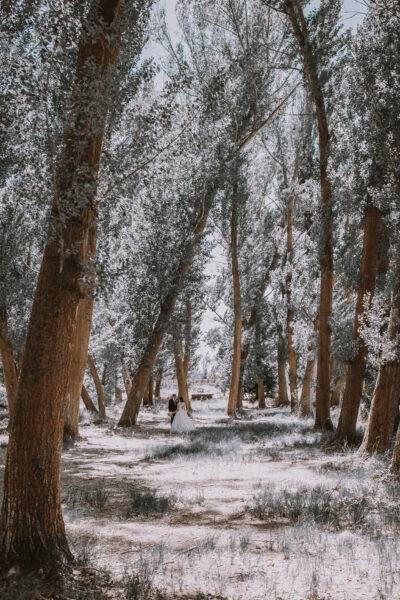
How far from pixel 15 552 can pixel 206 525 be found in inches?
103

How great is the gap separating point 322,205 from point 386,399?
627cm

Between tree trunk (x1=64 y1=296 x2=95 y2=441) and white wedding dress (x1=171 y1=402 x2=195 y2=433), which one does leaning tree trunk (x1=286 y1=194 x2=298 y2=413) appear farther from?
tree trunk (x1=64 y1=296 x2=95 y2=441)

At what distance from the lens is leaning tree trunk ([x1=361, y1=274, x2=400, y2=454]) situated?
8930 millimetres

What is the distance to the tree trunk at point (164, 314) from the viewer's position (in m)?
17.9

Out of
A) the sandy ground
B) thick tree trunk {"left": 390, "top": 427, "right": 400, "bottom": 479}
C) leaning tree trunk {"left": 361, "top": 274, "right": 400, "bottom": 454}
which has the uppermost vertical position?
leaning tree trunk {"left": 361, "top": 274, "right": 400, "bottom": 454}

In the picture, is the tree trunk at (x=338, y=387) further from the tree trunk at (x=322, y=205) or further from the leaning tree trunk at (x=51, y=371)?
the leaning tree trunk at (x=51, y=371)

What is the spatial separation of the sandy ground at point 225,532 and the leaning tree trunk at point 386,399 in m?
0.53

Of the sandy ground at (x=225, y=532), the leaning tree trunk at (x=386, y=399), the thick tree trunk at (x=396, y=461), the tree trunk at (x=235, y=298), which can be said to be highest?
the tree trunk at (x=235, y=298)

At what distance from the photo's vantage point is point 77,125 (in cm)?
473

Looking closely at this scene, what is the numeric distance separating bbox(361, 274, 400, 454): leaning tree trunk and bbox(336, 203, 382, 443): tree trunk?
1.80m

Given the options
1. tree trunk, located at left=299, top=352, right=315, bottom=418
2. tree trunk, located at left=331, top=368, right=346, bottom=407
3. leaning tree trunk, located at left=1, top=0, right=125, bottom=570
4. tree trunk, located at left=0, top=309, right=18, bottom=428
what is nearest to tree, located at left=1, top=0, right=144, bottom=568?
leaning tree trunk, located at left=1, top=0, right=125, bottom=570

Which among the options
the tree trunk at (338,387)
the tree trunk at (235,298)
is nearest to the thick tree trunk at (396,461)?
the tree trunk at (338,387)

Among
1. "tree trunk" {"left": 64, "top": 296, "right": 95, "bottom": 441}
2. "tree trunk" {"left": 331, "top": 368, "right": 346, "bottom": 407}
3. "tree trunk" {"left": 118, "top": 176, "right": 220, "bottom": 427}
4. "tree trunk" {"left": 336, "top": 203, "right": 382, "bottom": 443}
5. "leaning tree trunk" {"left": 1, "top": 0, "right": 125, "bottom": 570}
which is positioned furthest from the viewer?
"tree trunk" {"left": 331, "top": 368, "right": 346, "bottom": 407}

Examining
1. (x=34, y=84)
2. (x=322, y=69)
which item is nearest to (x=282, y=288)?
(x=322, y=69)
